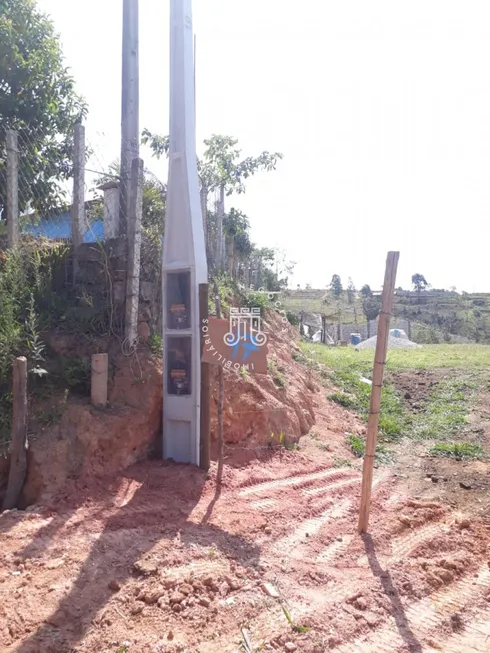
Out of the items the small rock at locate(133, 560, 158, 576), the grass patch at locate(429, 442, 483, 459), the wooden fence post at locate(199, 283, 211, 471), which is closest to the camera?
the small rock at locate(133, 560, 158, 576)

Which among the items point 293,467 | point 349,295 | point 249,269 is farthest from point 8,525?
point 349,295

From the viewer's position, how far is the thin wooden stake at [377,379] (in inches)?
167

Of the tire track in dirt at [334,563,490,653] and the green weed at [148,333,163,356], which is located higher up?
the green weed at [148,333,163,356]

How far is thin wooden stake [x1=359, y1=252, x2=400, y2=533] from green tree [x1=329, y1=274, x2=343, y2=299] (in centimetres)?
3507

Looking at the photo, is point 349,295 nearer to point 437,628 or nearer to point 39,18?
point 39,18

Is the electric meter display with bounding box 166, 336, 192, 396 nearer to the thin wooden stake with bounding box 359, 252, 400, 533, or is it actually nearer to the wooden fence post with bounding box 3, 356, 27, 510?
the wooden fence post with bounding box 3, 356, 27, 510

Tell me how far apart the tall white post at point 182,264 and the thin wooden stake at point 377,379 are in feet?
5.85

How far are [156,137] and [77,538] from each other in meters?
8.38

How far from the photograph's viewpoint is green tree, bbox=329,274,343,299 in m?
39.2

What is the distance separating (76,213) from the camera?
21.3 feet

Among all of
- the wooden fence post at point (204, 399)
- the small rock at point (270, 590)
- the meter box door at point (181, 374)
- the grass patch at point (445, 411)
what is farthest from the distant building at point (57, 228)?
the grass patch at point (445, 411)

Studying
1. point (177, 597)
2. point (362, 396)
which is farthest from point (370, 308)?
point (177, 597)

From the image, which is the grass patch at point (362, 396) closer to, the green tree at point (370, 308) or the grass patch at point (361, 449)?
the grass patch at point (361, 449)

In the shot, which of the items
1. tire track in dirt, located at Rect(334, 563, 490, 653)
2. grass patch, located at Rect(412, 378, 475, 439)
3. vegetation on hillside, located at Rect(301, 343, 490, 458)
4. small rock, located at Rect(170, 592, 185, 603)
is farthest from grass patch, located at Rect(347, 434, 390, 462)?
small rock, located at Rect(170, 592, 185, 603)
